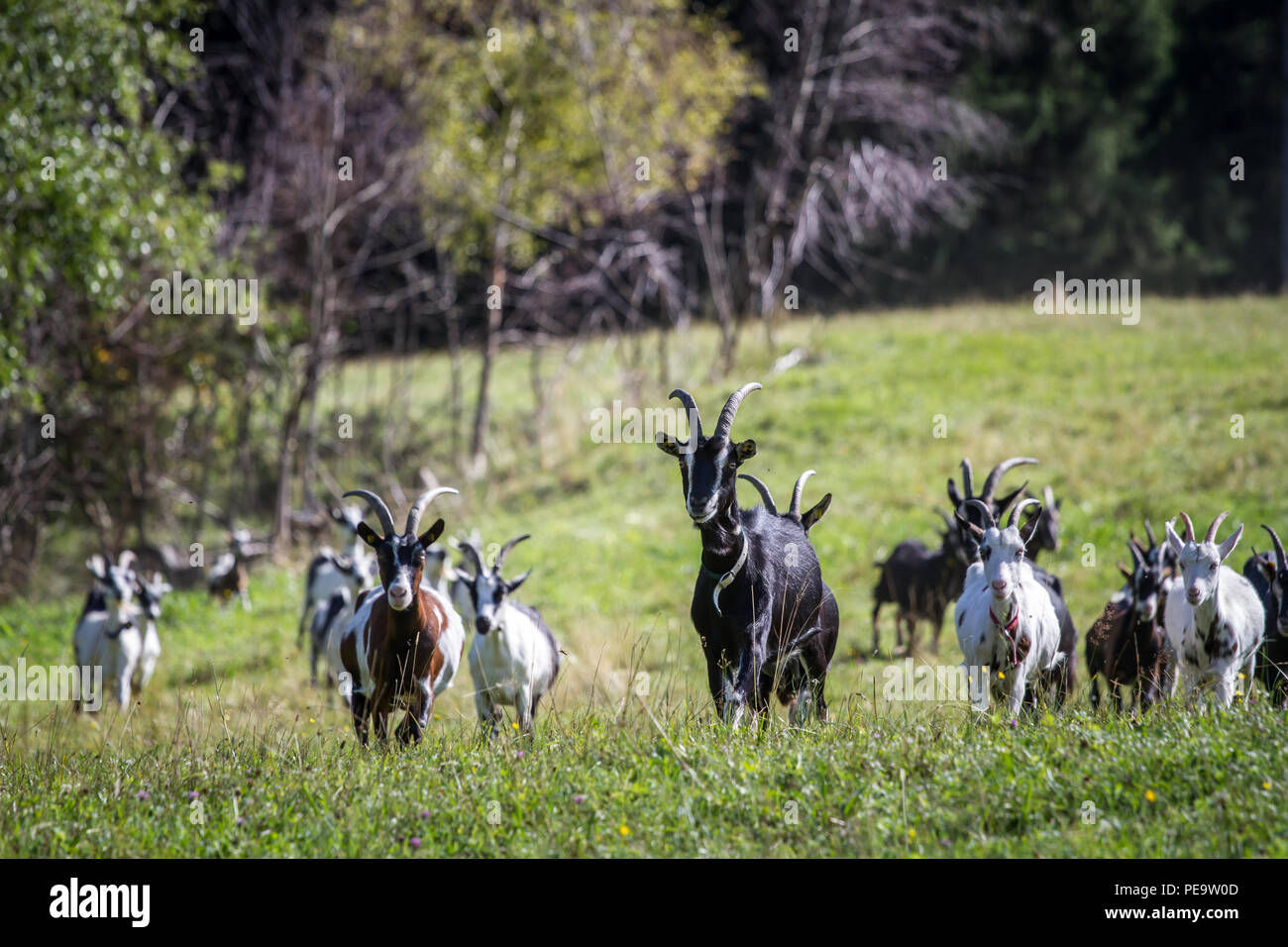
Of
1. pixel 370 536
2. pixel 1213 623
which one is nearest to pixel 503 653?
pixel 370 536

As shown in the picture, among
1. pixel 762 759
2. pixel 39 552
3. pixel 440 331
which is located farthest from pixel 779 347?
pixel 762 759

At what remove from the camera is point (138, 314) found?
20047 millimetres

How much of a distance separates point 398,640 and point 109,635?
580 centimetres

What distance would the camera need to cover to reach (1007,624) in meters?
6.82

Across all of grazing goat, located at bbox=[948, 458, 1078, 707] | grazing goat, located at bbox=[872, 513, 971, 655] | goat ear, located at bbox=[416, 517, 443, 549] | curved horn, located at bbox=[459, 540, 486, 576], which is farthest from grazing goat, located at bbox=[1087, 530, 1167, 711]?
goat ear, located at bbox=[416, 517, 443, 549]

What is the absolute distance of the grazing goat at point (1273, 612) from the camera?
725 centimetres

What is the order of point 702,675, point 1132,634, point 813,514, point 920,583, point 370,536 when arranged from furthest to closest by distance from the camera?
point 920,583 < point 702,675 < point 1132,634 < point 813,514 < point 370,536

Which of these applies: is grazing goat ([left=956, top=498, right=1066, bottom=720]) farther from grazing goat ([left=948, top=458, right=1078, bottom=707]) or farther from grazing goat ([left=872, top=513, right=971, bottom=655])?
grazing goat ([left=872, top=513, right=971, bottom=655])

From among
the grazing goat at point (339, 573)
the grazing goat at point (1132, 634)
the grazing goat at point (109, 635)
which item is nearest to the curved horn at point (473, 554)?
the grazing goat at point (339, 573)

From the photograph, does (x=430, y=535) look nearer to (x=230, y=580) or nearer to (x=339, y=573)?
(x=339, y=573)

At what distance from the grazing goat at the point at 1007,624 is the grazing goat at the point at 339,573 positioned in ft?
21.9

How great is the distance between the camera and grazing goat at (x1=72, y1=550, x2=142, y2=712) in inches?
459
